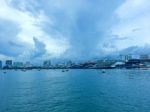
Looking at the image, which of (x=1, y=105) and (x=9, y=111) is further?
(x=1, y=105)

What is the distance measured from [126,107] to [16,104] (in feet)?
64.7

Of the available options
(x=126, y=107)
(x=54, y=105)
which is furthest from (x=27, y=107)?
(x=126, y=107)


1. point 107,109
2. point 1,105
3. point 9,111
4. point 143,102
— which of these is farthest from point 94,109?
point 1,105

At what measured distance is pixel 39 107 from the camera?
37.1m

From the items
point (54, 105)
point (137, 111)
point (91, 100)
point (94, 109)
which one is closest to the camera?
point (137, 111)

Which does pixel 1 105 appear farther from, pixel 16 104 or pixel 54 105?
pixel 54 105

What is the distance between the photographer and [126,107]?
35.6m

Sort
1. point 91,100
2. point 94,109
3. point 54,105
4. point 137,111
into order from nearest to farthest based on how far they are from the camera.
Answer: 1. point 137,111
2. point 94,109
3. point 54,105
4. point 91,100

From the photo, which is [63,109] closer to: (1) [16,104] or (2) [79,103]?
(2) [79,103]

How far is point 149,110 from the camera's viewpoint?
3362 centimetres

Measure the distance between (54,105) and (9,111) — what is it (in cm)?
773

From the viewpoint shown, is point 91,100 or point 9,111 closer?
point 9,111

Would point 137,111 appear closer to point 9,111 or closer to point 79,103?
point 79,103

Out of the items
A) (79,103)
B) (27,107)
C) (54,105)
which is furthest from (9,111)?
(79,103)
